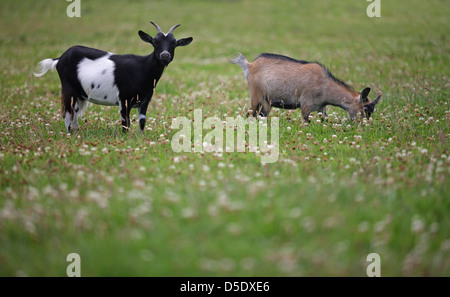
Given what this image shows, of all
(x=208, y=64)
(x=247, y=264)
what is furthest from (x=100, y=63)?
(x=208, y=64)

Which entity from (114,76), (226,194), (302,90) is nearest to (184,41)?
(114,76)

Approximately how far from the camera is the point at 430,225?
4.48 metres

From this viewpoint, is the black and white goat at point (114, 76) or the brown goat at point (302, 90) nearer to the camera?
the black and white goat at point (114, 76)

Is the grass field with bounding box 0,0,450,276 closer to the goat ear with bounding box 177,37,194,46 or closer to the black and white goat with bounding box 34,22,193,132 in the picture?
the black and white goat with bounding box 34,22,193,132

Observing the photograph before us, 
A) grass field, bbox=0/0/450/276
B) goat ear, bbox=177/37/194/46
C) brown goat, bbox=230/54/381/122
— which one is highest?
goat ear, bbox=177/37/194/46

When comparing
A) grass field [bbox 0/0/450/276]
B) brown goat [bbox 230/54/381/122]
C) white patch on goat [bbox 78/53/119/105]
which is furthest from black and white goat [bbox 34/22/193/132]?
brown goat [bbox 230/54/381/122]

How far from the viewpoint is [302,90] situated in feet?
28.9

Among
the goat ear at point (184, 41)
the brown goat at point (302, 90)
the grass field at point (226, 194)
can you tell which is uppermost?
the goat ear at point (184, 41)

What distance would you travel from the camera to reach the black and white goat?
7965mm

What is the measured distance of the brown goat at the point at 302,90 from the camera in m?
8.75

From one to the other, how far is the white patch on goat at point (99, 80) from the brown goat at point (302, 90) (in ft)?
10.4

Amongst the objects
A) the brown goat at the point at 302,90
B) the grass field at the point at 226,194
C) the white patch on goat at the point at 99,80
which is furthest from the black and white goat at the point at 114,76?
the brown goat at the point at 302,90

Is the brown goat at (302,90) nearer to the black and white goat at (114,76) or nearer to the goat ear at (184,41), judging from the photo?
the goat ear at (184,41)

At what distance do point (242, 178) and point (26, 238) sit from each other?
282cm
